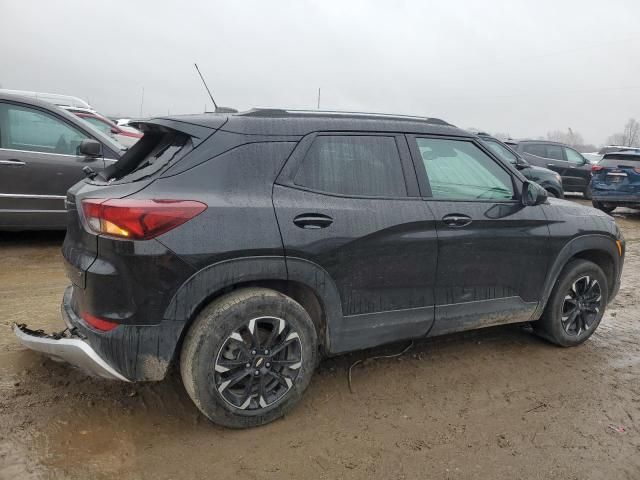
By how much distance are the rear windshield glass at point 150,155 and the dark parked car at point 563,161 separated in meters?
12.5

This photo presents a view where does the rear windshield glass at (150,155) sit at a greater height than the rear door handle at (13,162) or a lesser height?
greater

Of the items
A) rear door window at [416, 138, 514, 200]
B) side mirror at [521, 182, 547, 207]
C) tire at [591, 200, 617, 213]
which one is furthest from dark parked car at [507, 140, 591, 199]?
rear door window at [416, 138, 514, 200]

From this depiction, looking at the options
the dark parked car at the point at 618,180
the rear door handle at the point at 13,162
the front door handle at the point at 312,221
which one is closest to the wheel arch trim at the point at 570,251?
the front door handle at the point at 312,221

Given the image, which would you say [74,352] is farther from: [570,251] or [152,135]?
[570,251]

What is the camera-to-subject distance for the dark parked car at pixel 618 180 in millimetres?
11508

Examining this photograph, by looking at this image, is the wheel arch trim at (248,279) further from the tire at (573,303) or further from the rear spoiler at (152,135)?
the tire at (573,303)

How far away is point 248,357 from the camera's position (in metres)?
2.69

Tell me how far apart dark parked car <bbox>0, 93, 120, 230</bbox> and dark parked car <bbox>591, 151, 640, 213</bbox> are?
36.4 feet

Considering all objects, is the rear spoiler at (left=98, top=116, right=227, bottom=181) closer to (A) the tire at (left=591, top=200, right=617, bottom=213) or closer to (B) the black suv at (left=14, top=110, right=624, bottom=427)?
(B) the black suv at (left=14, top=110, right=624, bottom=427)

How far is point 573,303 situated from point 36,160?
18.5 feet

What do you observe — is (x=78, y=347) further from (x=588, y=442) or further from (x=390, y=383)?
(x=588, y=442)

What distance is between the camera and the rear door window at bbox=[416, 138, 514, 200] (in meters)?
3.33

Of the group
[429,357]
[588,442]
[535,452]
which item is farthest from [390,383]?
[588,442]

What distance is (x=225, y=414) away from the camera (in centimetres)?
270
